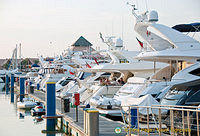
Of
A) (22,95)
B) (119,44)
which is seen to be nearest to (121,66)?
(119,44)

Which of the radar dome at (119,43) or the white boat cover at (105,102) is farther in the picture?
the radar dome at (119,43)

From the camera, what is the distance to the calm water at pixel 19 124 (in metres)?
20.6

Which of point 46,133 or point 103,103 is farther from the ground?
point 103,103

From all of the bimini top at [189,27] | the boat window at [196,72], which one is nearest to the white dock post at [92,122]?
the boat window at [196,72]

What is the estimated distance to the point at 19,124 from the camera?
77.4 ft

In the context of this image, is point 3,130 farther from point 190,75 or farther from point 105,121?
point 190,75

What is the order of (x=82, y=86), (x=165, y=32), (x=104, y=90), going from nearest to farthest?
(x=165, y=32)
(x=104, y=90)
(x=82, y=86)

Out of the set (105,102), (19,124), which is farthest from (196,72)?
(19,124)

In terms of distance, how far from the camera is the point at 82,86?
29031 millimetres

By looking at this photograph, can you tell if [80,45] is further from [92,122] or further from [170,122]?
[170,122]

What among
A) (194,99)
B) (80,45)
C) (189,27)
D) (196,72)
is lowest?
(194,99)

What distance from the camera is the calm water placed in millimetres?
20609

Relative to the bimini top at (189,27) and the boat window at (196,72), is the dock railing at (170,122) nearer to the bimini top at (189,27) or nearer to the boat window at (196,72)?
the boat window at (196,72)

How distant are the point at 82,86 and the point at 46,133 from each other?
992cm
